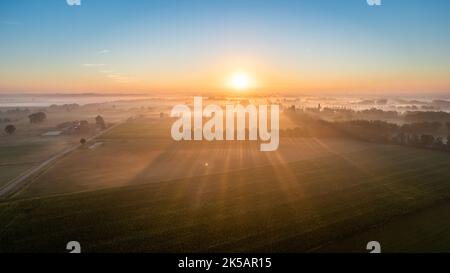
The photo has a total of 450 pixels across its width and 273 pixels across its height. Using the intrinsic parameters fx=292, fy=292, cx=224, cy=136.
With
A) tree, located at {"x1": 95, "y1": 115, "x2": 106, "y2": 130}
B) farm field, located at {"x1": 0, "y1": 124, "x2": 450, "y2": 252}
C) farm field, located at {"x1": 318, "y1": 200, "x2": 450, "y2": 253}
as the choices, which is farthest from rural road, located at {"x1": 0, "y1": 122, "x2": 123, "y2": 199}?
farm field, located at {"x1": 318, "y1": 200, "x2": 450, "y2": 253}

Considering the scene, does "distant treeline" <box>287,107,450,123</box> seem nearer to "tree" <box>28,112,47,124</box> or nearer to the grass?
the grass

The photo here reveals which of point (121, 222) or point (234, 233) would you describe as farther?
point (121, 222)

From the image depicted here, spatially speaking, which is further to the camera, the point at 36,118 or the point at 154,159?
the point at 36,118

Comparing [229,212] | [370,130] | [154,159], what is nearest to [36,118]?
[154,159]

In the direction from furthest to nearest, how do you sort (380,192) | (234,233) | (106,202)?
(380,192)
(106,202)
(234,233)

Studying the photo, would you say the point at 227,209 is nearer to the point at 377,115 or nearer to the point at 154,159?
the point at 154,159

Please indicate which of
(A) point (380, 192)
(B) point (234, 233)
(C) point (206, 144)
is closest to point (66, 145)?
(C) point (206, 144)
